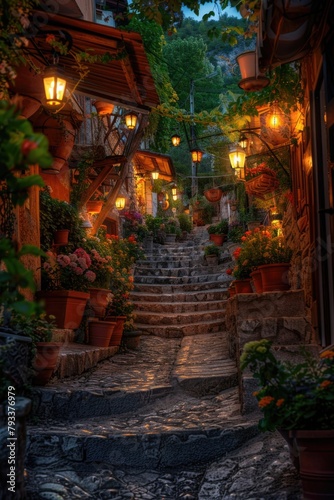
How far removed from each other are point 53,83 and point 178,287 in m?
7.76

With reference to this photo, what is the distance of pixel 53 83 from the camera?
223 inches

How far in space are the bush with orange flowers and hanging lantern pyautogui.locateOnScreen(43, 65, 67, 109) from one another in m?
3.49

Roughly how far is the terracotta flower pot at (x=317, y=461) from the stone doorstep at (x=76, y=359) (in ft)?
12.1

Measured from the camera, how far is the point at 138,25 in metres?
15.2

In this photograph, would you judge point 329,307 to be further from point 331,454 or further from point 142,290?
point 142,290

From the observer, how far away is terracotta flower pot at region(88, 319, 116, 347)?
8.38 metres

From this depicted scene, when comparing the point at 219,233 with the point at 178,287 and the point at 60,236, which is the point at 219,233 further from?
the point at 60,236

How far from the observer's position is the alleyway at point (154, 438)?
12.3ft

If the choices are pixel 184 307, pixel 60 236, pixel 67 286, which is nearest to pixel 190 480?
pixel 67 286

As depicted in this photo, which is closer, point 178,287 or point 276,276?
point 276,276

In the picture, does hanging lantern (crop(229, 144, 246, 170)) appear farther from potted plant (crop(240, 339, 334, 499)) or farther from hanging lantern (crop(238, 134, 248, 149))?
potted plant (crop(240, 339, 334, 499))

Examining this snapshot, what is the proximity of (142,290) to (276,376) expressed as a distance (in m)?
9.69

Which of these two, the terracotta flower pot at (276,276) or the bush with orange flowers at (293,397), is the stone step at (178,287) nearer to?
the terracotta flower pot at (276,276)

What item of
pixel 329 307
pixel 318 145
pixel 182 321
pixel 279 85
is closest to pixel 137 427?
pixel 329 307
